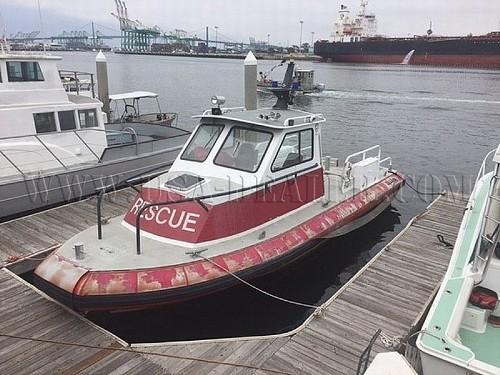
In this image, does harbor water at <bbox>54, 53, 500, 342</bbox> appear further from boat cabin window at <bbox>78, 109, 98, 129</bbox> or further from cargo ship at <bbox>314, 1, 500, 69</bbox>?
cargo ship at <bbox>314, 1, 500, 69</bbox>

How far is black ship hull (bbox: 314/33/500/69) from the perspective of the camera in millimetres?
75188

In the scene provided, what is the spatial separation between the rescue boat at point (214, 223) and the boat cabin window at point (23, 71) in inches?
250

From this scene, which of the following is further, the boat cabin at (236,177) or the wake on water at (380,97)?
the wake on water at (380,97)

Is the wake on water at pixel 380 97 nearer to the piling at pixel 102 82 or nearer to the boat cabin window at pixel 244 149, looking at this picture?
the piling at pixel 102 82

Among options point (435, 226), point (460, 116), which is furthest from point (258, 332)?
Answer: point (460, 116)

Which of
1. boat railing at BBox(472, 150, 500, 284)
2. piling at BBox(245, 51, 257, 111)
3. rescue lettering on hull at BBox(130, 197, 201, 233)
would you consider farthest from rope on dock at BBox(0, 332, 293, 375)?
piling at BBox(245, 51, 257, 111)

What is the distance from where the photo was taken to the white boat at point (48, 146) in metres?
10.7

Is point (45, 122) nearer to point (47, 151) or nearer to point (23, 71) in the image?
point (47, 151)

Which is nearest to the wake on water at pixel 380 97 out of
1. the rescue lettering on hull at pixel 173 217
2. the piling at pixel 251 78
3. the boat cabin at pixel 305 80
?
the boat cabin at pixel 305 80

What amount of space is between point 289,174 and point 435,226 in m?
3.97

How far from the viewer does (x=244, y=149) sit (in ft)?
26.2

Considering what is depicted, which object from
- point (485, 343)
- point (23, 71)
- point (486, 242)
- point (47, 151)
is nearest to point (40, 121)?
point (47, 151)

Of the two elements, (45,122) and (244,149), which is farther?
(45,122)

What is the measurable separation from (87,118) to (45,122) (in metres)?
1.23
